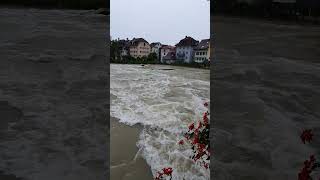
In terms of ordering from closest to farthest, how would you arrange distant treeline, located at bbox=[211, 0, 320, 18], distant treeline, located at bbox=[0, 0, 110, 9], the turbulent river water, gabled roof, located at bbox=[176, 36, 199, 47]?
distant treeline, located at bbox=[0, 0, 110, 9] → distant treeline, located at bbox=[211, 0, 320, 18] → the turbulent river water → gabled roof, located at bbox=[176, 36, 199, 47]

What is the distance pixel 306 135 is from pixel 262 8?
0.69m

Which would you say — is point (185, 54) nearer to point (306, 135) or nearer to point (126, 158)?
point (126, 158)

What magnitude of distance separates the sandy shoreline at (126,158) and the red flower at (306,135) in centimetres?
116

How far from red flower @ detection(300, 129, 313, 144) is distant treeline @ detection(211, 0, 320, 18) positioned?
597 mm

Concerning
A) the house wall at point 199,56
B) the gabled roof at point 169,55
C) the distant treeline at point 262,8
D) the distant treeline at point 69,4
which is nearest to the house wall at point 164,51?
the gabled roof at point 169,55

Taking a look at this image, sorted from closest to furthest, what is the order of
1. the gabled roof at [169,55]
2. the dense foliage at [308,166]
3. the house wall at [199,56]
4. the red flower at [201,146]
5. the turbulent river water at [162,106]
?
the dense foliage at [308,166] < the red flower at [201,146] < the turbulent river water at [162,106] < the house wall at [199,56] < the gabled roof at [169,55]

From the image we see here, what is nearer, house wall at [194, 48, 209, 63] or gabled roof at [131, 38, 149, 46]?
house wall at [194, 48, 209, 63]

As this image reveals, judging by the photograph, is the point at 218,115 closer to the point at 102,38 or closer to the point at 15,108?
the point at 102,38

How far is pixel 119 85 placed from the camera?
358cm

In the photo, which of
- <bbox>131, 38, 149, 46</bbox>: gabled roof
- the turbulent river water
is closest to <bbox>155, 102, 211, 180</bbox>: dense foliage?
the turbulent river water

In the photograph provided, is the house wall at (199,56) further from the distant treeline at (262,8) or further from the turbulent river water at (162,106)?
the distant treeline at (262,8)

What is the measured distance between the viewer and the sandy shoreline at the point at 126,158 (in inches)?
105

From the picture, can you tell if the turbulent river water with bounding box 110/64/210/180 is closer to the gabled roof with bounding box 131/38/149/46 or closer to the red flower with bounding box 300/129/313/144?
the gabled roof with bounding box 131/38/149/46

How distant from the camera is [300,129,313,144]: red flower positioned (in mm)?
1857
